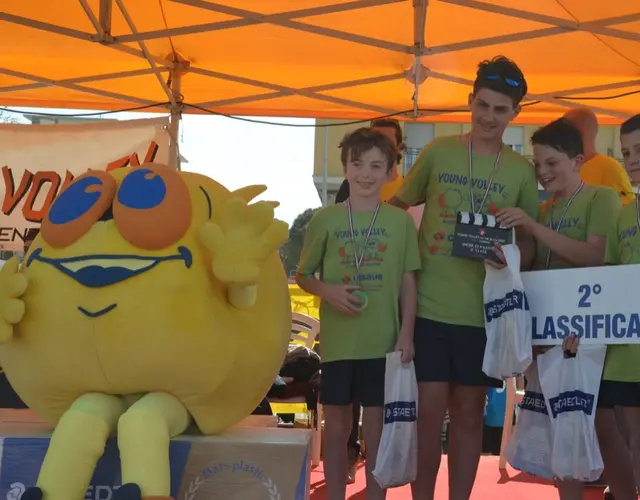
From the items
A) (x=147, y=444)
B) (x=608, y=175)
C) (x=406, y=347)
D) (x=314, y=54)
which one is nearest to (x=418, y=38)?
(x=314, y=54)

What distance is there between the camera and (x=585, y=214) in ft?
8.47

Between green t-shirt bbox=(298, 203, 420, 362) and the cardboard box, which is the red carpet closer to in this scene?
green t-shirt bbox=(298, 203, 420, 362)

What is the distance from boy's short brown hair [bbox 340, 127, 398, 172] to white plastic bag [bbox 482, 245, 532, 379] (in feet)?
Answer: 1.64

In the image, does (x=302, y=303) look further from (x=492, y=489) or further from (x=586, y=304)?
(x=586, y=304)

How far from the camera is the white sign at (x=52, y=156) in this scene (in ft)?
18.1

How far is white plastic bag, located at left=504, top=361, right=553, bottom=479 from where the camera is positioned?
2441mm

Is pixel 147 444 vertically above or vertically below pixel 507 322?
Answer: below

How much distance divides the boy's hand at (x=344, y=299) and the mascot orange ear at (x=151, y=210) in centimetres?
59

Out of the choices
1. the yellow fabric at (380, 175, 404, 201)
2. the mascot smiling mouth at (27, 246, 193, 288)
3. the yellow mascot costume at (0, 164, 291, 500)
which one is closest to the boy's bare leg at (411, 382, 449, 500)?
the yellow mascot costume at (0, 164, 291, 500)

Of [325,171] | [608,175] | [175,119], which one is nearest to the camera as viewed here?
[608,175]

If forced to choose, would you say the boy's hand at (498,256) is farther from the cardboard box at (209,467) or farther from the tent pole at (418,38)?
the tent pole at (418,38)

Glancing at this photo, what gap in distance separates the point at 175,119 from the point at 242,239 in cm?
382

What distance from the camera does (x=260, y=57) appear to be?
5297mm

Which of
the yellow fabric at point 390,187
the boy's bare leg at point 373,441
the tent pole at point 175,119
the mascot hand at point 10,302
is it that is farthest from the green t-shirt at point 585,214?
the tent pole at point 175,119
